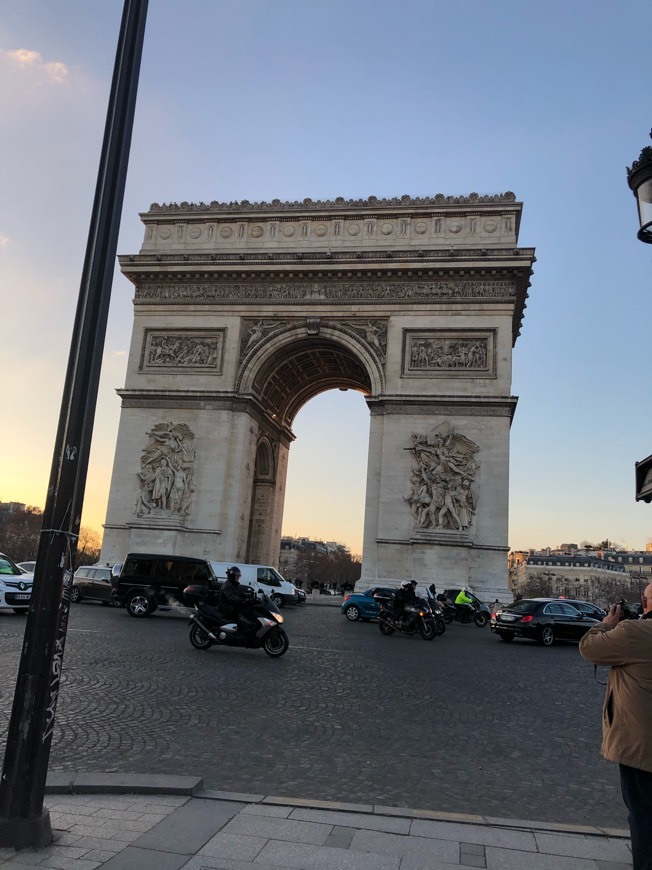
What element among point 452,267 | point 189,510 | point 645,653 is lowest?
point 645,653

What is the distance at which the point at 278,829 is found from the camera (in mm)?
3492

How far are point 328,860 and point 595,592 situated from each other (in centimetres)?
11631

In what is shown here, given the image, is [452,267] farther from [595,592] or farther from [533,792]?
[595,592]

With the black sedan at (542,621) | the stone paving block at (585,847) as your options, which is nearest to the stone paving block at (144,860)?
the stone paving block at (585,847)

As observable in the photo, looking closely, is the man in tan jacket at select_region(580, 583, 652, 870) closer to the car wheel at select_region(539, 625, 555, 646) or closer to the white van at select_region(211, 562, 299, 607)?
the car wheel at select_region(539, 625, 555, 646)

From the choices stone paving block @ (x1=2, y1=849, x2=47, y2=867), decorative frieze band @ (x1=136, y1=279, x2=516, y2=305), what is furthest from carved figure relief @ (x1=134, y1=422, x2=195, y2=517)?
stone paving block @ (x1=2, y1=849, x2=47, y2=867)

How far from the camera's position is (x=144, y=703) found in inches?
260

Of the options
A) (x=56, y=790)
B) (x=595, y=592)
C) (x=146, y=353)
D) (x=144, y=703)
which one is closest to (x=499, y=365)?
(x=146, y=353)

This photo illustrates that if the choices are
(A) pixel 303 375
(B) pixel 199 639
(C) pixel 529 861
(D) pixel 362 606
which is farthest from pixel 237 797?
(A) pixel 303 375

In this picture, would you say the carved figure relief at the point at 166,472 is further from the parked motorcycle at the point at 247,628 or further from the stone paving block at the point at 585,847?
the stone paving block at the point at 585,847

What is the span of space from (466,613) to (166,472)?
11931 millimetres

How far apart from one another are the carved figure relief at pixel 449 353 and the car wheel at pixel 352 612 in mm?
9251

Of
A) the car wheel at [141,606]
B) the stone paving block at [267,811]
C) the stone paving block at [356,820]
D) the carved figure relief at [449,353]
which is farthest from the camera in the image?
the carved figure relief at [449,353]

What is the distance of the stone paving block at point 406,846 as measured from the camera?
128 inches
